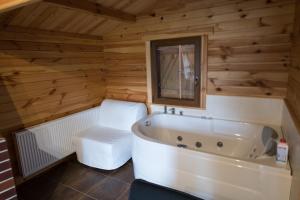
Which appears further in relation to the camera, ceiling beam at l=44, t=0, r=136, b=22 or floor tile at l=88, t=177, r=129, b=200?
floor tile at l=88, t=177, r=129, b=200

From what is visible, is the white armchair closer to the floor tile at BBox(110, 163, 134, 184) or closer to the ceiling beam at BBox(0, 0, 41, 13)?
the floor tile at BBox(110, 163, 134, 184)

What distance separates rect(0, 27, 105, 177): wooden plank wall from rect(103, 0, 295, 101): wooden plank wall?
101 cm

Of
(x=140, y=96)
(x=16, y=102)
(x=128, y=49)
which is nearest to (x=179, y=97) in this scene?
(x=140, y=96)

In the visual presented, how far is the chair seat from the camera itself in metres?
2.44

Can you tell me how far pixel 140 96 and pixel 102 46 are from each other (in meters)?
1.14

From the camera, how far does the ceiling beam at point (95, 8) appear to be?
195 centimetres

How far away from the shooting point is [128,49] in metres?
3.17

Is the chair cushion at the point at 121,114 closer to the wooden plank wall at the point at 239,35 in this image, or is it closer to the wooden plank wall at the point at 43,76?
the wooden plank wall at the point at 43,76

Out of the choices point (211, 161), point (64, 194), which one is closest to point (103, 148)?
point (64, 194)

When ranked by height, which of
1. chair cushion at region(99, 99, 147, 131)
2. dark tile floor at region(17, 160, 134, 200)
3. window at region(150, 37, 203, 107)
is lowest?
dark tile floor at region(17, 160, 134, 200)

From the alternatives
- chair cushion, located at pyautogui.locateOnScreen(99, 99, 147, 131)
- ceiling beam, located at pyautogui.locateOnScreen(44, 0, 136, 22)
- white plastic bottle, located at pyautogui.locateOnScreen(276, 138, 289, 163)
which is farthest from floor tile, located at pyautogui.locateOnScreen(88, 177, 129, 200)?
ceiling beam, located at pyautogui.locateOnScreen(44, 0, 136, 22)

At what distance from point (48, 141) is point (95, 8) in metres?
1.80

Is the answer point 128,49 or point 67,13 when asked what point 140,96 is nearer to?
point 128,49

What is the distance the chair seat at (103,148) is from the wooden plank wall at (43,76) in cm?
58
